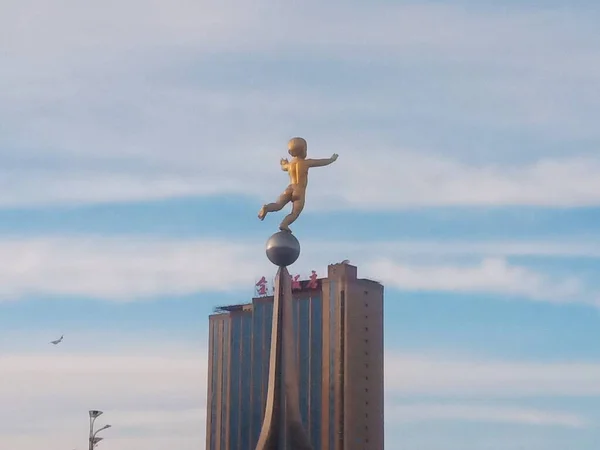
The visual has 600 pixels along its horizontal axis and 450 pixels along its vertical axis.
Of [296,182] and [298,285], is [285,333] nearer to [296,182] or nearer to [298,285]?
[296,182]

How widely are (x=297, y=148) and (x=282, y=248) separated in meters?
3.52

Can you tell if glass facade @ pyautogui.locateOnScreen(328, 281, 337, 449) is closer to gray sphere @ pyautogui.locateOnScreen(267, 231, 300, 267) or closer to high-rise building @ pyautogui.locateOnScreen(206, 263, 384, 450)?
high-rise building @ pyautogui.locateOnScreen(206, 263, 384, 450)

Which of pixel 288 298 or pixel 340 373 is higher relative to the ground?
pixel 340 373

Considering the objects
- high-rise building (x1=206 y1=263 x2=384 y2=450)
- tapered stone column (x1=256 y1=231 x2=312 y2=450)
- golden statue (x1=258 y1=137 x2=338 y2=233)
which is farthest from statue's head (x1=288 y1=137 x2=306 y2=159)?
high-rise building (x1=206 y1=263 x2=384 y2=450)

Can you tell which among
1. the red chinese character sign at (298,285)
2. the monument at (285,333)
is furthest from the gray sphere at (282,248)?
the red chinese character sign at (298,285)

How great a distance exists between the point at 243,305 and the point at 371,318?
13.0 meters

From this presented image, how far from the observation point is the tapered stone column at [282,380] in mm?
34906

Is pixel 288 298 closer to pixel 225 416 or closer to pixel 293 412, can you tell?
pixel 293 412

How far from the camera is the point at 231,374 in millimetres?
98625

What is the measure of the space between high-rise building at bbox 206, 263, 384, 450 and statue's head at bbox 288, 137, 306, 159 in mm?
53738

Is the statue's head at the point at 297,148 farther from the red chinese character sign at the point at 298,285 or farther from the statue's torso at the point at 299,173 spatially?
the red chinese character sign at the point at 298,285

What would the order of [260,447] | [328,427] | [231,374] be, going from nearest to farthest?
[260,447], [328,427], [231,374]

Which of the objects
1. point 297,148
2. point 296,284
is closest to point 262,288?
point 296,284

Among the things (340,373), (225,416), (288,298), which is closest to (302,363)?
(340,373)
